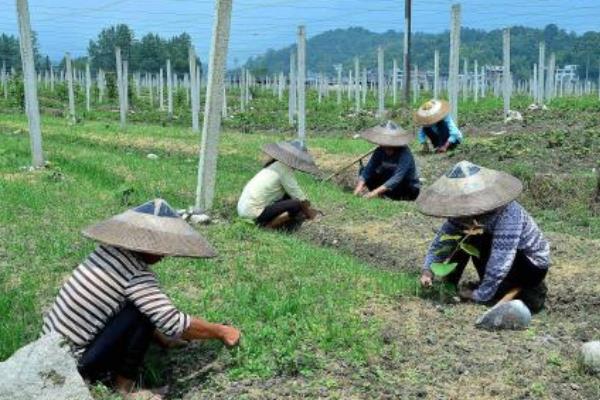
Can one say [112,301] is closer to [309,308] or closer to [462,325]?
[309,308]

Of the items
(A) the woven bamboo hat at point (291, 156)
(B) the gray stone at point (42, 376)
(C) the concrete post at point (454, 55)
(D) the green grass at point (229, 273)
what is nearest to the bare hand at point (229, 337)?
(D) the green grass at point (229, 273)

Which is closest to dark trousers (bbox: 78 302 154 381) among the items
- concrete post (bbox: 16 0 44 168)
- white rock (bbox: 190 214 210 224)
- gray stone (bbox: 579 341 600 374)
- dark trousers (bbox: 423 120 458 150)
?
gray stone (bbox: 579 341 600 374)

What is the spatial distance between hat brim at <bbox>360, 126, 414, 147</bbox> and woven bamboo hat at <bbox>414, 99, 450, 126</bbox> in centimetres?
207

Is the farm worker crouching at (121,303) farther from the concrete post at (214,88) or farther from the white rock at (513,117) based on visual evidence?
the white rock at (513,117)

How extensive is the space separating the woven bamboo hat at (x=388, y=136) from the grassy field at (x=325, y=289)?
786mm

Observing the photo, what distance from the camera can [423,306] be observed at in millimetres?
5422

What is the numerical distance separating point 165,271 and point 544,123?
39.8ft

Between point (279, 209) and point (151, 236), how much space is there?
412cm

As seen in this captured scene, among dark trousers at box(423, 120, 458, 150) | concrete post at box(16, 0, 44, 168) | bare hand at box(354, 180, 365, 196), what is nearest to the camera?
bare hand at box(354, 180, 365, 196)

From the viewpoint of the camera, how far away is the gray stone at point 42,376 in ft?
12.5

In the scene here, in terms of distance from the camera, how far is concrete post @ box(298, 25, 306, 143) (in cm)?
1316

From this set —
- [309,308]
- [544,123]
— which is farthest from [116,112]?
[309,308]

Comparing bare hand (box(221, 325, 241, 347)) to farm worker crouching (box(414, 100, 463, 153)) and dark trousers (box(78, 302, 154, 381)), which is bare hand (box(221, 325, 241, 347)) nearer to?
dark trousers (box(78, 302, 154, 381))

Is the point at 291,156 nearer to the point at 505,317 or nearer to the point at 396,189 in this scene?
the point at 396,189
